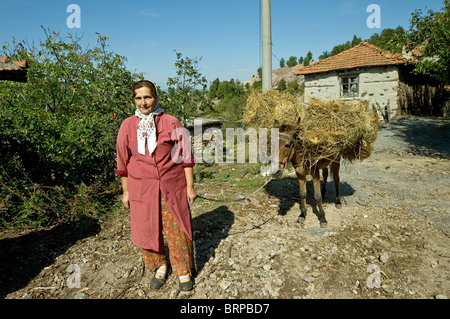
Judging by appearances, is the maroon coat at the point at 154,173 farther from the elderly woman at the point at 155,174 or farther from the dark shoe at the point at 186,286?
the dark shoe at the point at 186,286

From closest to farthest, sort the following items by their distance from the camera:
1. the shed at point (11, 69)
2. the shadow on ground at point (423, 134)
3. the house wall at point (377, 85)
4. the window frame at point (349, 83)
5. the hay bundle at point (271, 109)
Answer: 1. the shed at point (11, 69)
2. the hay bundle at point (271, 109)
3. the shadow on ground at point (423, 134)
4. the house wall at point (377, 85)
5. the window frame at point (349, 83)

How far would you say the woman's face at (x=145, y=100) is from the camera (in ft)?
8.46

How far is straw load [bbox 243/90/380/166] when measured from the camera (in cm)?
388

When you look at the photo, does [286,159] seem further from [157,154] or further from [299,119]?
[157,154]

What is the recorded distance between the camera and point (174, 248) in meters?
2.88

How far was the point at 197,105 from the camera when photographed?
6.84m

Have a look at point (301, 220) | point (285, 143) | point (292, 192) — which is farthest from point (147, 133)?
point (292, 192)

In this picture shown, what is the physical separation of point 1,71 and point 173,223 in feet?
10.7

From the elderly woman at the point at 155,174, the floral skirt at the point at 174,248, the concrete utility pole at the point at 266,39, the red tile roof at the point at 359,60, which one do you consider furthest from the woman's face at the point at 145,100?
the red tile roof at the point at 359,60

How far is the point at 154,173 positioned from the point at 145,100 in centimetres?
75

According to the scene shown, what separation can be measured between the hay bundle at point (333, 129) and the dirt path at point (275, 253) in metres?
1.35

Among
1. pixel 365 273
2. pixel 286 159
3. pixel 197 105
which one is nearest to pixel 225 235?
pixel 286 159

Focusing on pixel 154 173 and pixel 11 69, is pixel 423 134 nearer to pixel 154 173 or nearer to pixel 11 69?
pixel 154 173

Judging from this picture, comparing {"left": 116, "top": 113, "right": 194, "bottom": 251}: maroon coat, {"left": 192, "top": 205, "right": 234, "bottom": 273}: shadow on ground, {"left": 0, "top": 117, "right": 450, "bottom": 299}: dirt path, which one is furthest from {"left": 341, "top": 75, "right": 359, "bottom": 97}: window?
{"left": 116, "top": 113, "right": 194, "bottom": 251}: maroon coat
